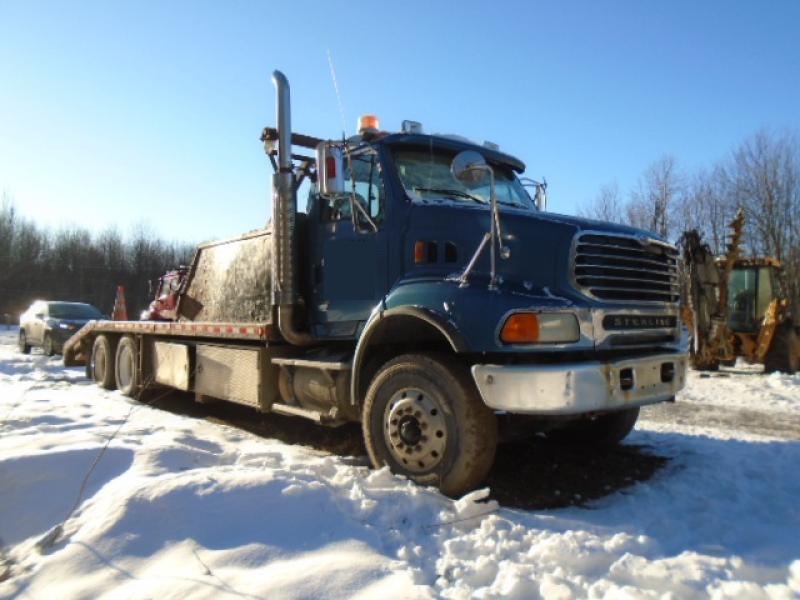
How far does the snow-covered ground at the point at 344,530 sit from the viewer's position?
9.18 ft

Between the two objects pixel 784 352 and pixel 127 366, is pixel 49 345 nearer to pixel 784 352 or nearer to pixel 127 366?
pixel 127 366

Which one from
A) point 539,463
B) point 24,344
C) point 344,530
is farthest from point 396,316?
point 24,344

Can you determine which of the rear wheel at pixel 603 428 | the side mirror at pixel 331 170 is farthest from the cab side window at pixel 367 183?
the rear wheel at pixel 603 428

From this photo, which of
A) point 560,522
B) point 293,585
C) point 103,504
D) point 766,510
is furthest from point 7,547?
point 766,510

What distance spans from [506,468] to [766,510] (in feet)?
6.16

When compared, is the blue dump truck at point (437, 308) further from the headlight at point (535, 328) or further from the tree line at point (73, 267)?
the tree line at point (73, 267)

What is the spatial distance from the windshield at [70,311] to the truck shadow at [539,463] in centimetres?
1311

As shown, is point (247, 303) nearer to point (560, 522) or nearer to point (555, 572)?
point (560, 522)

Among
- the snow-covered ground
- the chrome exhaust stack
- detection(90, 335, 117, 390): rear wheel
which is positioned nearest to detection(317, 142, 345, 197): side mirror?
the chrome exhaust stack

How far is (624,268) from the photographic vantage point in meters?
4.42

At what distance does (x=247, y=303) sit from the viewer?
6602 mm

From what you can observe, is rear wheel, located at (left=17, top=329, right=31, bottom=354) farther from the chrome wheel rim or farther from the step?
the chrome wheel rim

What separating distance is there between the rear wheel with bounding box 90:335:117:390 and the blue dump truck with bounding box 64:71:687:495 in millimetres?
3856

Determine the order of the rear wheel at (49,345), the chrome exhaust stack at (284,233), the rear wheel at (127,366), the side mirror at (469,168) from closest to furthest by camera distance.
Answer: the side mirror at (469,168) < the chrome exhaust stack at (284,233) < the rear wheel at (127,366) < the rear wheel at (49,345)
